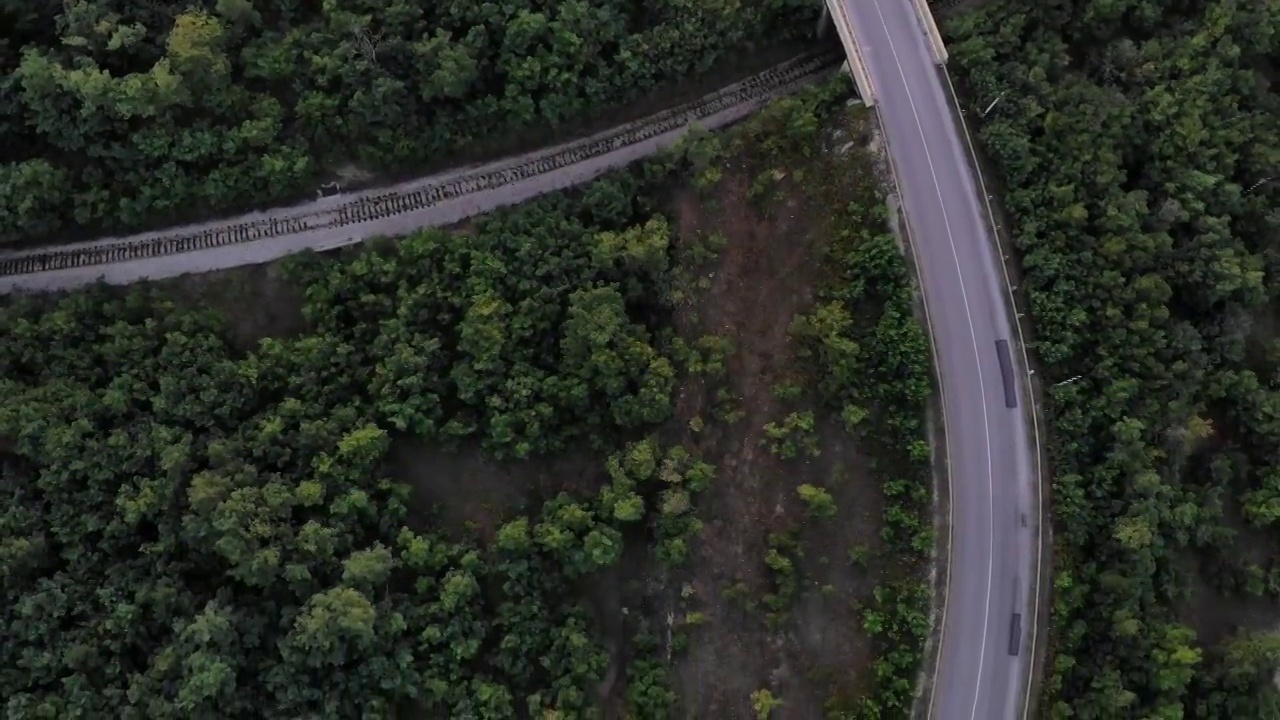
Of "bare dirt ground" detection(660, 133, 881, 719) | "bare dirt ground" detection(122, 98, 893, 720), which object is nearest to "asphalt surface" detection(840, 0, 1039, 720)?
"bare dirt ground" detection(122, 98, 893, 720)

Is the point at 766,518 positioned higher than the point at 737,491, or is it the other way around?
the point at 737,491

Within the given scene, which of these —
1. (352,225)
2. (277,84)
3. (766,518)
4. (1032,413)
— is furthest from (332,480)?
(1032,413)

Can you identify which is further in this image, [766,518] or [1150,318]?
[766,518]

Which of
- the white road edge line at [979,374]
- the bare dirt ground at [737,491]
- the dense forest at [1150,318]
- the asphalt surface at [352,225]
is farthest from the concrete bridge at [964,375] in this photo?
the asphalt surface at [352,225]

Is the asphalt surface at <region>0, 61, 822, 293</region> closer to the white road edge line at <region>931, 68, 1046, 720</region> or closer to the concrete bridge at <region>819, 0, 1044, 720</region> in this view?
the concrete bridge at <region>819, 0, 1044, 720</region>

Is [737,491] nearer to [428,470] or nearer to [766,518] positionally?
[766,518]

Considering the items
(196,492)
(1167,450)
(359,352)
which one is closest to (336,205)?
(359,352)

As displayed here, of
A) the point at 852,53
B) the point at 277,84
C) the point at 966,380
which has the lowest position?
the point at 966,380

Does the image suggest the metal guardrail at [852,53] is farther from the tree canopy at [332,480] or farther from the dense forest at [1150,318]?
the tree canopy at [332,480]
